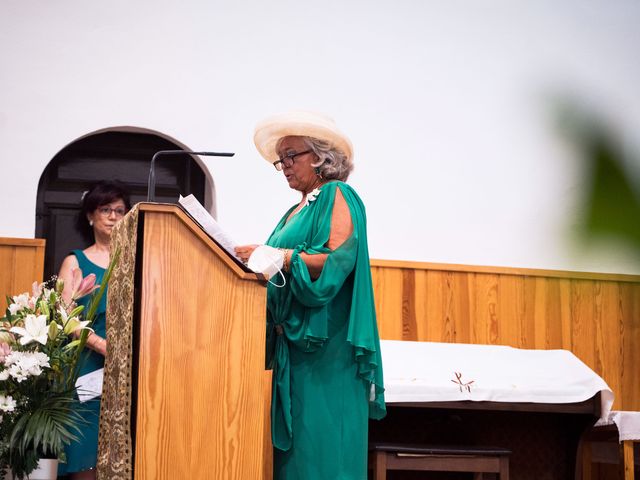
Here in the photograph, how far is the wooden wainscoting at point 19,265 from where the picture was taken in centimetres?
371

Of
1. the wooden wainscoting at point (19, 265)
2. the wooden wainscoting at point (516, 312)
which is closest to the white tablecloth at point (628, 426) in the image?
the wooden wainscoting at point (516, 312)

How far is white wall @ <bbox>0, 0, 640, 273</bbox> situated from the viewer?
3.93 m

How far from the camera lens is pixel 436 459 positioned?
10.2ft

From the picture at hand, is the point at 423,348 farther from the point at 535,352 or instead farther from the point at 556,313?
the point at 556,313

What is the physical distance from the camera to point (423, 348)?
3672mm

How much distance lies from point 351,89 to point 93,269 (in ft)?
5.45

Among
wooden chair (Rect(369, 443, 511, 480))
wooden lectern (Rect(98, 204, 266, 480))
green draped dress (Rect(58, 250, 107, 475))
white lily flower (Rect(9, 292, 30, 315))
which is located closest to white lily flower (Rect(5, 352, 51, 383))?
white lily flower (Rect(9, 292, 30, 315))

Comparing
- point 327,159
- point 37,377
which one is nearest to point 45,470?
point 37,377

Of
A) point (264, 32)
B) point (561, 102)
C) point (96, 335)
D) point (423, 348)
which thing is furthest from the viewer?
point (264, 32)

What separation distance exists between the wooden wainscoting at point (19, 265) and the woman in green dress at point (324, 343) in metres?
1.69

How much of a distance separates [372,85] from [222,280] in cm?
249

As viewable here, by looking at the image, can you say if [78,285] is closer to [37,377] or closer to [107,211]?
[37,377]

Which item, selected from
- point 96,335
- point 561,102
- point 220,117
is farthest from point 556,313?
point 561,102

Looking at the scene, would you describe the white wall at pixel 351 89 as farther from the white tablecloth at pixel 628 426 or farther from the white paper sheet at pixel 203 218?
the white paper sheet at pixel 203 218
